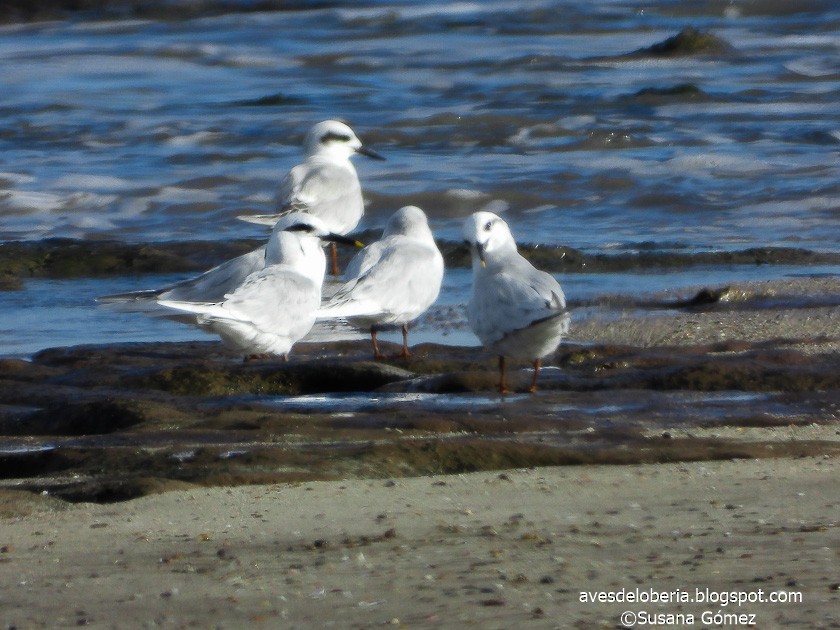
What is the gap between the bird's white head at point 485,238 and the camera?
5.93 metres

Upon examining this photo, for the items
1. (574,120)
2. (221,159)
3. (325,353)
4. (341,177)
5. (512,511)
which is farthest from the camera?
(574,120)

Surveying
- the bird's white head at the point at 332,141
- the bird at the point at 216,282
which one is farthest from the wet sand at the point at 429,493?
the bird's white head at the point at 332,141

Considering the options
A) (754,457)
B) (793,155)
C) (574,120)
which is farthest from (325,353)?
(574,120)

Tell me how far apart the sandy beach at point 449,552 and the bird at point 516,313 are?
143 centimetres

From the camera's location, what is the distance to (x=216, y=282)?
658cm

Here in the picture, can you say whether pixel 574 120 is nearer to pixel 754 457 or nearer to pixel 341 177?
pixel 341 177

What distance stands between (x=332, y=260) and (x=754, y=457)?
6.15 metres

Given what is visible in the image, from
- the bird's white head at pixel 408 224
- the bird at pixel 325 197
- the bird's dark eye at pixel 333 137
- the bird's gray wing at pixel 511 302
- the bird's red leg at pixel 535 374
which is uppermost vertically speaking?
the bird's gray wing at pixel 511 302

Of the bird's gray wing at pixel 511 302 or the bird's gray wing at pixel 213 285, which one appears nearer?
the bird's gray wing at pixel 511 302

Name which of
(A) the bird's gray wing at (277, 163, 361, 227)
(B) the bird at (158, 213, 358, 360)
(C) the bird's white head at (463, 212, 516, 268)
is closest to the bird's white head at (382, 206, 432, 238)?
(B) the bird at (158, 213, 358, 360)

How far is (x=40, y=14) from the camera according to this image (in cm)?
2902

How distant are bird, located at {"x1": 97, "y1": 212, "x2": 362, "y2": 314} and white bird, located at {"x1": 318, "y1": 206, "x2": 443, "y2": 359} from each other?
35 cm

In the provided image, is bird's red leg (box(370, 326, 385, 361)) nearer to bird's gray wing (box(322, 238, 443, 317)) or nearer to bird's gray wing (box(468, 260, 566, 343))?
bird's gray wing (box(322, 238, 443, 317))

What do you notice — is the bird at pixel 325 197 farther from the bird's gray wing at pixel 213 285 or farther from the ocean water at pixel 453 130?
the bird's gray wing at pixel 213 285
